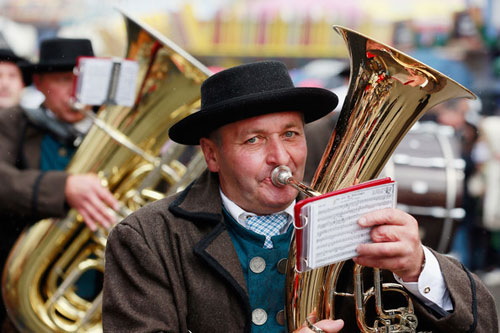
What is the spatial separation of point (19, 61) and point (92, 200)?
1573 millimetres

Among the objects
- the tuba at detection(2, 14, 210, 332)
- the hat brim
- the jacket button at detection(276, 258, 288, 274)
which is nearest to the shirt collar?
the jacket button at detection(276, 258, 288, 274)

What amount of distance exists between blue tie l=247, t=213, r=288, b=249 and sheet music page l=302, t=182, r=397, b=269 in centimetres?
48

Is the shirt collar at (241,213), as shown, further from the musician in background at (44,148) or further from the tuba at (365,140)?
the musician in background at (44,148)

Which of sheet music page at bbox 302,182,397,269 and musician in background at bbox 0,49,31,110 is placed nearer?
sheet music page at bbox 302,182,397,269

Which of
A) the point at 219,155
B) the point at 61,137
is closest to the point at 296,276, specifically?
the point at 219,155

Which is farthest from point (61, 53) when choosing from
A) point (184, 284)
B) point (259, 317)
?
point (259, 317)

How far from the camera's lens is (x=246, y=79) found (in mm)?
2230

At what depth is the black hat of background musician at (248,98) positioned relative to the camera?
2131 mm

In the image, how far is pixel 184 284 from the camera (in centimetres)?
213

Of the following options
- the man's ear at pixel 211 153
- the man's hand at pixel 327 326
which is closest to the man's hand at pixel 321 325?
the man's hand at pixel 327 326

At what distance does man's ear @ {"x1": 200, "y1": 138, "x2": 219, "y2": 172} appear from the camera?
7.64ft

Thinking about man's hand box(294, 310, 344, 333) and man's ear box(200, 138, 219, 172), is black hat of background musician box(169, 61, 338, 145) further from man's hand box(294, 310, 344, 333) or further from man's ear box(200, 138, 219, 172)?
man's hand box(294, 310, 344, 333)

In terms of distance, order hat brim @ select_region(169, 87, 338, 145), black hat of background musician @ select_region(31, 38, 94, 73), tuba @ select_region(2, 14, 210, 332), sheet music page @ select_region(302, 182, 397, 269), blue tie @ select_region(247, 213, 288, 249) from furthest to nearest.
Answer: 1. black hat of background musician @ select_region(31, 38, 94, 73)
2. tuba @ select_region(2, 14, 210, 332)
3. blue tie @ select_region(247, 213, 288, 249)
4. hat brim @ select_region(169, 87, 338, 145)
5. sheet music page @ select_region(302, 182, 397, 269)

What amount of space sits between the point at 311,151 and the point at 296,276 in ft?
7.38
